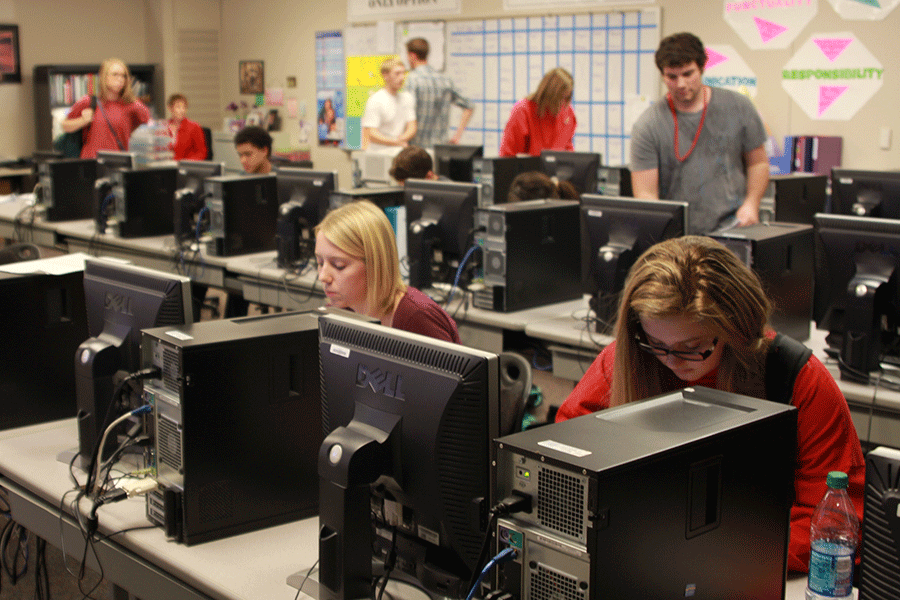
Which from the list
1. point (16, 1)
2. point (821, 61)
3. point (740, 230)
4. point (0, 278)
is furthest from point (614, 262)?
point (16, 1)

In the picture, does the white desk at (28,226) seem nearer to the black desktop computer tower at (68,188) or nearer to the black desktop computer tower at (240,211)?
the black desktop computer tower at (68,188)

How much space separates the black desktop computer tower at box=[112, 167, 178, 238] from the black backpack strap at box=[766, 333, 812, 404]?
13.9 feet

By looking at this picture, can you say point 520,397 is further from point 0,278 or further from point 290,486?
point 0,278

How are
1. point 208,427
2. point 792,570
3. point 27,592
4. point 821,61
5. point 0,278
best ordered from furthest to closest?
point 821,61 → point 27,592 → point 0,278 → point 208,427 → point 792,570

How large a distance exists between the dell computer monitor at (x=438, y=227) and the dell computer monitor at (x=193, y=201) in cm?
141

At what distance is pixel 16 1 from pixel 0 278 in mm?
8033

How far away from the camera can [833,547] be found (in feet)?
4.34

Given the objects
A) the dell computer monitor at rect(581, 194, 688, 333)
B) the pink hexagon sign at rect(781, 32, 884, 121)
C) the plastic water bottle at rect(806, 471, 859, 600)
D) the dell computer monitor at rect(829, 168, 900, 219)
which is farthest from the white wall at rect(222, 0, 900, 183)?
the plastic water bottle at rect(806, 471, 859, 600)

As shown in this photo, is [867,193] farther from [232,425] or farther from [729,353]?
[232,425]

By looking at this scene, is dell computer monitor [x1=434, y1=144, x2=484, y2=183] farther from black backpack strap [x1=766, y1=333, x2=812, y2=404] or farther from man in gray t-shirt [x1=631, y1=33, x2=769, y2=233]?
black backpack strap [x1=766, y1=333, x2=812, y2=404]

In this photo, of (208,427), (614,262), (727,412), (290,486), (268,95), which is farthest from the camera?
(268,95)

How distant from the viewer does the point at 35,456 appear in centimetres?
220

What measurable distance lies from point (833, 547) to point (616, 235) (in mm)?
1965

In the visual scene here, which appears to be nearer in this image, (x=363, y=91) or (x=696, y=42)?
(x=696, y=42)
